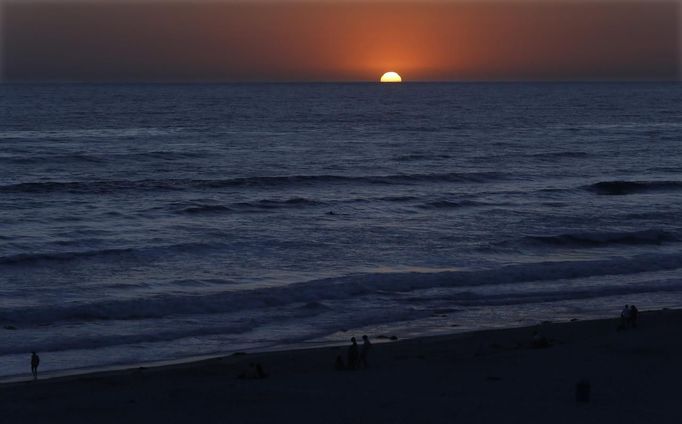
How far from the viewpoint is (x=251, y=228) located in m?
39.7

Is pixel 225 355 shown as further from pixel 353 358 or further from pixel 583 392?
pixel 583 392

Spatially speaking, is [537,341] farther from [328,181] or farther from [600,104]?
[600,104]

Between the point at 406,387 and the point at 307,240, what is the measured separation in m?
18.7

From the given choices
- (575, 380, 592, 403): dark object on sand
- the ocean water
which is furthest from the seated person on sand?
(575, 380, 592, 403): dark object on sand

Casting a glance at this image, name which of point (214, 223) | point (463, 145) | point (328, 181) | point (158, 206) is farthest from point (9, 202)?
point (463, 145)

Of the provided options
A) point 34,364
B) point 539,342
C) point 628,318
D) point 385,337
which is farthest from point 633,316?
point 34,364

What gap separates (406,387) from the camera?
61.0ft

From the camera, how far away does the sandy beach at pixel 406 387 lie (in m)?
16.7

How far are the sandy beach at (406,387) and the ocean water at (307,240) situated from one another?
2.10 metres

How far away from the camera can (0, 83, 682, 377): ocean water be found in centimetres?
2533

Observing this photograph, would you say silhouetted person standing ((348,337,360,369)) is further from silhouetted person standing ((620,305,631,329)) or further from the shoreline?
silhouetted person standing ((620,305,631,329))

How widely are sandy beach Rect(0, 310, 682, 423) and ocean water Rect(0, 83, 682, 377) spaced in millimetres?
2102

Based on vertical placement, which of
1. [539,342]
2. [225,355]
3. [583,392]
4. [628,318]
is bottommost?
[225,355]

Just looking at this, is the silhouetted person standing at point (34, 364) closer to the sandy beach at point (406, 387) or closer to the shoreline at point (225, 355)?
the shoreline at point (225, 355)
